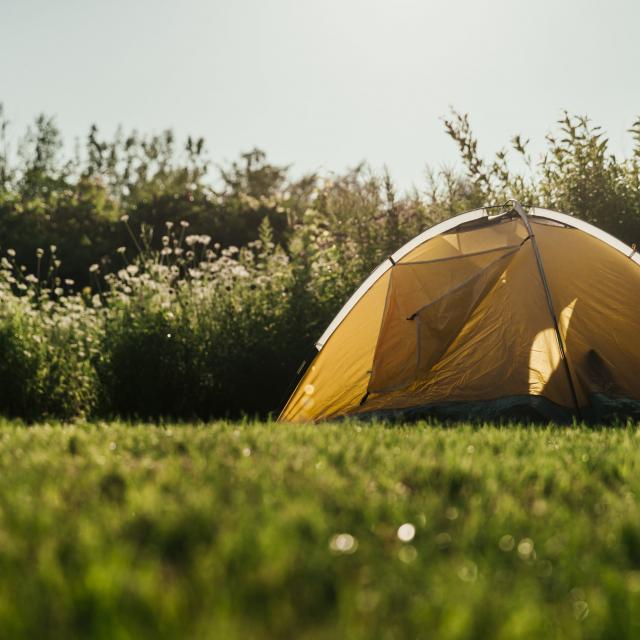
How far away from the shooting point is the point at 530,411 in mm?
5832

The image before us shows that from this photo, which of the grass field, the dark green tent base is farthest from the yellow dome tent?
the grass field

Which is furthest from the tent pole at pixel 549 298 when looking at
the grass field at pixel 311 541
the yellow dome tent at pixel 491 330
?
the grass field at pixel 311 541

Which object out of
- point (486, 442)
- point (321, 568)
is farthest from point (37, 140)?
point (321, 568)

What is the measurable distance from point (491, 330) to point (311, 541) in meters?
4.24

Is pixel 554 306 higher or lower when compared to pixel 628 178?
lower

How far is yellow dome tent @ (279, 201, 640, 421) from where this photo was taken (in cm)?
602

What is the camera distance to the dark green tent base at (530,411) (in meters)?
5.79

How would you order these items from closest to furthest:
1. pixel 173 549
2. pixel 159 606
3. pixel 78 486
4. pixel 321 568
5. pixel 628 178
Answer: pixel 159 606
pixel 321 568
pixel 173 549
pixel 78 486
pixel 628 178

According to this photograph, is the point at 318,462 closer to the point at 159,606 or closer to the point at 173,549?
the point at 173,549

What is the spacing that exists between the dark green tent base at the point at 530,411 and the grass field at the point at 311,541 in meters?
2.15

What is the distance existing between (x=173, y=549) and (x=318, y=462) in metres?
Answer: 1.16

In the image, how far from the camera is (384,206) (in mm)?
9359


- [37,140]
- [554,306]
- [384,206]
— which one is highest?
[37,140]

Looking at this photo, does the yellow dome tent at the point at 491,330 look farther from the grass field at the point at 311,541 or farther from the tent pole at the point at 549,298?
the grass field at the point at 311,541
